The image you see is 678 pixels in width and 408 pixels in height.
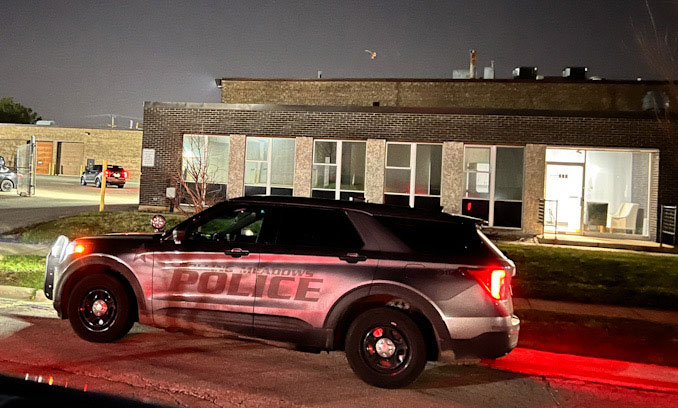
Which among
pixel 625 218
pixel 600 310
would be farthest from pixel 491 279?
pixel 625 218

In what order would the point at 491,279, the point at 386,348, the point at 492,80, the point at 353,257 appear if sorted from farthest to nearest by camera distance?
the point at 492,80 → the point at 353,257 → the point at 386,348 → the point at 491,279

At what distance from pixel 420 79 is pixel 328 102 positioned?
4.17 meters

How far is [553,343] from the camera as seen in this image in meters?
8.12

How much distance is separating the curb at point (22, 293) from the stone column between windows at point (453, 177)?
43.5 feet

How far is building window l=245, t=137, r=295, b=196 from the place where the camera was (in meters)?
21.8

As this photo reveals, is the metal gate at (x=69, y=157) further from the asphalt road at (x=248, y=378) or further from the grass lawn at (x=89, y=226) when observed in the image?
the asphalt road at (x=248, y=378)

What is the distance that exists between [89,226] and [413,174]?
392 inches

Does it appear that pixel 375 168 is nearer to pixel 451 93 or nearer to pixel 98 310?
pixel 451 93

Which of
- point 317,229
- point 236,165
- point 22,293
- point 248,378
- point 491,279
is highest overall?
point 236,165

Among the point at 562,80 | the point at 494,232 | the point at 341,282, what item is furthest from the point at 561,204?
the point at 341,282

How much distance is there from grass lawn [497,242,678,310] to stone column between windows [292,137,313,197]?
686cm

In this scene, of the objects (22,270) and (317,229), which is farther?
(22,270)

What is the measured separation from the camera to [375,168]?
2083 centimetres

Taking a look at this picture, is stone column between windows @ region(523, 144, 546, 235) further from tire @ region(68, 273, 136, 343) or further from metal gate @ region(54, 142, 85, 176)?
metal gate @ region(54, 142, 85, 176)
